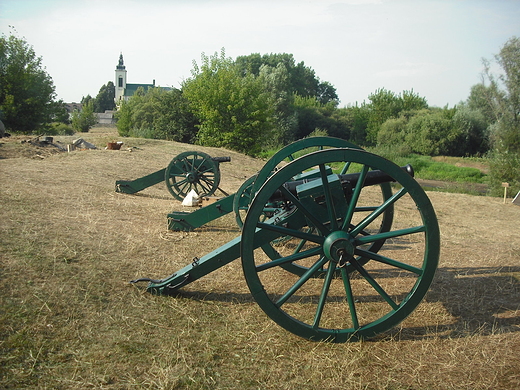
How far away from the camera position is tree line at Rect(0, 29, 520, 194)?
26.3 meters

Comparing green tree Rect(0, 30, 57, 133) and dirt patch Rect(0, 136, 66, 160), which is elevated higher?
green tree Rect(0, 30, 57, 133)

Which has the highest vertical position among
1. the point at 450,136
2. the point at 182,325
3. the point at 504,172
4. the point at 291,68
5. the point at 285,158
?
the point at 291,68

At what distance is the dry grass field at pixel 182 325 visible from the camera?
3.15 meters

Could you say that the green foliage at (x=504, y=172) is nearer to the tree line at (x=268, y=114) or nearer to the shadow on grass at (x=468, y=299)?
the tree line at (x=268, y=114)

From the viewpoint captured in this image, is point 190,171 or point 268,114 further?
point 268,114

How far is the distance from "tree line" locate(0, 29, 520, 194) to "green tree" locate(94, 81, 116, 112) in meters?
63.2

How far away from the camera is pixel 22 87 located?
2627 centimetres

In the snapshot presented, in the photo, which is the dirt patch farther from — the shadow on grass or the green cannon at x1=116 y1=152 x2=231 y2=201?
the shadow on grass

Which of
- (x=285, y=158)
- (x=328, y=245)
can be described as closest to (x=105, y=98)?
(x=285, y=158)

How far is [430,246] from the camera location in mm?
3504

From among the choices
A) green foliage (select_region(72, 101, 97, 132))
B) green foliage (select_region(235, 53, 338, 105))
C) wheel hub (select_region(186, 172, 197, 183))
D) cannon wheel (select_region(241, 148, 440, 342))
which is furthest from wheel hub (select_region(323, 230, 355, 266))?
green foliage (select_region(235, 53, 338, 105))

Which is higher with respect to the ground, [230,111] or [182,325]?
[230,111]

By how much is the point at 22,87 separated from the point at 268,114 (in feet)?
49.2

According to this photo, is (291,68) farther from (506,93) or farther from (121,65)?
(121,65)
